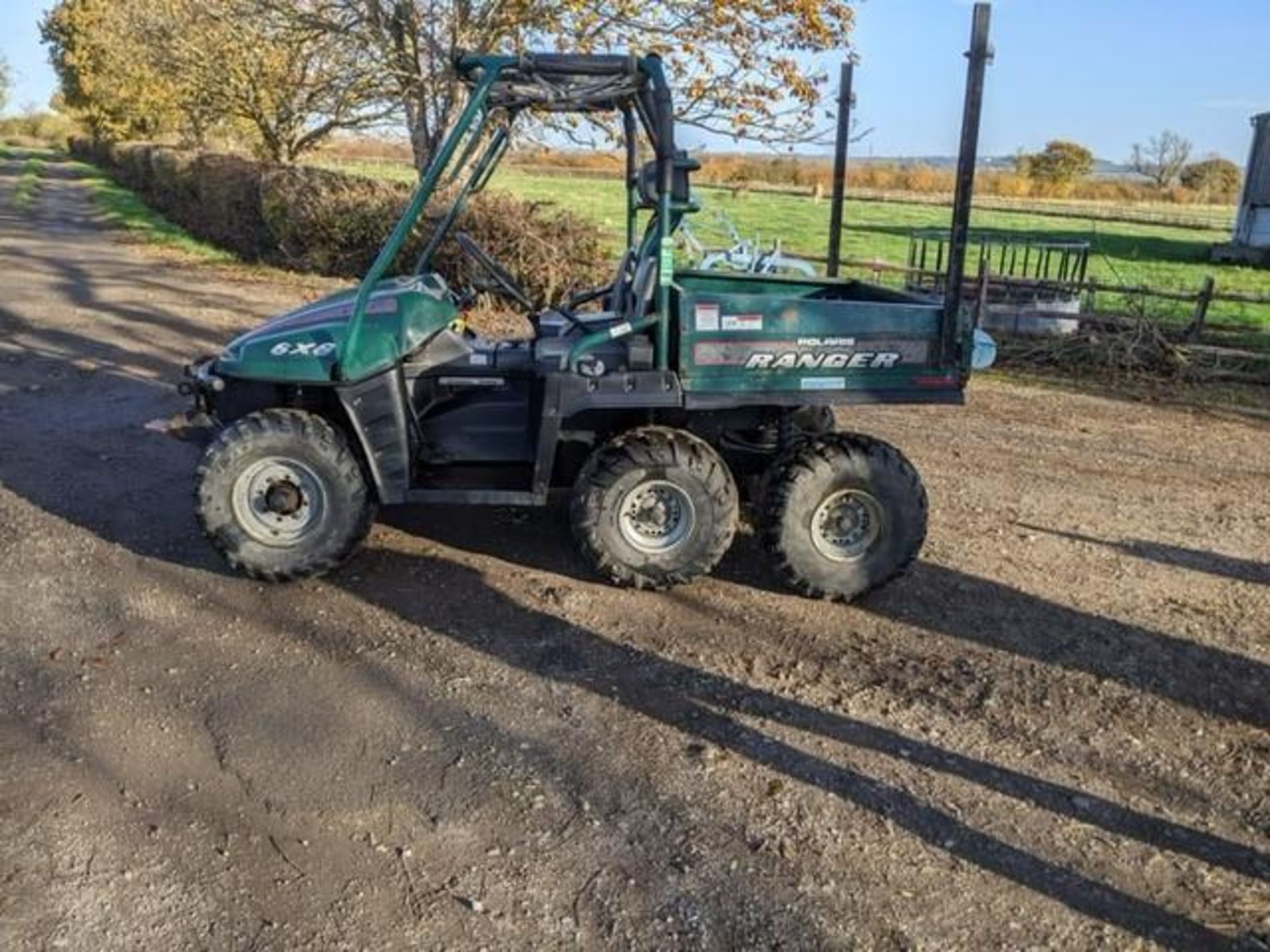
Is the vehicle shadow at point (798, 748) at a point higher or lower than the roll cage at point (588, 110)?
lower

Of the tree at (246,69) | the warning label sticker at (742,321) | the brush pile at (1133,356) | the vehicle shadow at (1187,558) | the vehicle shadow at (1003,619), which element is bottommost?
the vehicle shadow at (1003,619)

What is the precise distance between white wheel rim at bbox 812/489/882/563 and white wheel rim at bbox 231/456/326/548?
2194mm

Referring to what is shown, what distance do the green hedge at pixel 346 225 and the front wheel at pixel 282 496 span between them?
3.48m

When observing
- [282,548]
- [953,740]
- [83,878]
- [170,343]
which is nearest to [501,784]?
[83,878]

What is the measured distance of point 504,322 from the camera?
1185 centimetres

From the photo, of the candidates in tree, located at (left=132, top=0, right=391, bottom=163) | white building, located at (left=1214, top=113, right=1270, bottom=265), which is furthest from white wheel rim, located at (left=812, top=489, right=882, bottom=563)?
white building, located at (left=1214, top=113, right=1270, bottom=265)

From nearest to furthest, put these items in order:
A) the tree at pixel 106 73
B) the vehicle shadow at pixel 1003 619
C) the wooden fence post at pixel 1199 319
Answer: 1. the vehicle shadow at pixel 1003 619
2. the wooden fence post at pixel 1199 319
3. the tree at pixel 106 73

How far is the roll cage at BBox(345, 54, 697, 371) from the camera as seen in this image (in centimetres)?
457

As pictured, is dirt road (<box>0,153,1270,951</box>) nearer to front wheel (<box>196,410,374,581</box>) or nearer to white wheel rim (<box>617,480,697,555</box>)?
front wheel (<box>196,410,374,581</box>)

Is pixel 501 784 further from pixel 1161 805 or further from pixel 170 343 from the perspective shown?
pixel 170 343

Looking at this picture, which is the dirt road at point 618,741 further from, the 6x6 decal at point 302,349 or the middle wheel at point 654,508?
the 6x6 decal at point 302,349

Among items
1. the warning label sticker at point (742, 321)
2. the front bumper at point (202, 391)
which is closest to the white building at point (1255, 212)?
the warning label sticker at point (742, 321)

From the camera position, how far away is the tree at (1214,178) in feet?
172

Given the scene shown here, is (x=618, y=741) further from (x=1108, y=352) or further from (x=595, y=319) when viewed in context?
(x=1108, y=352)
